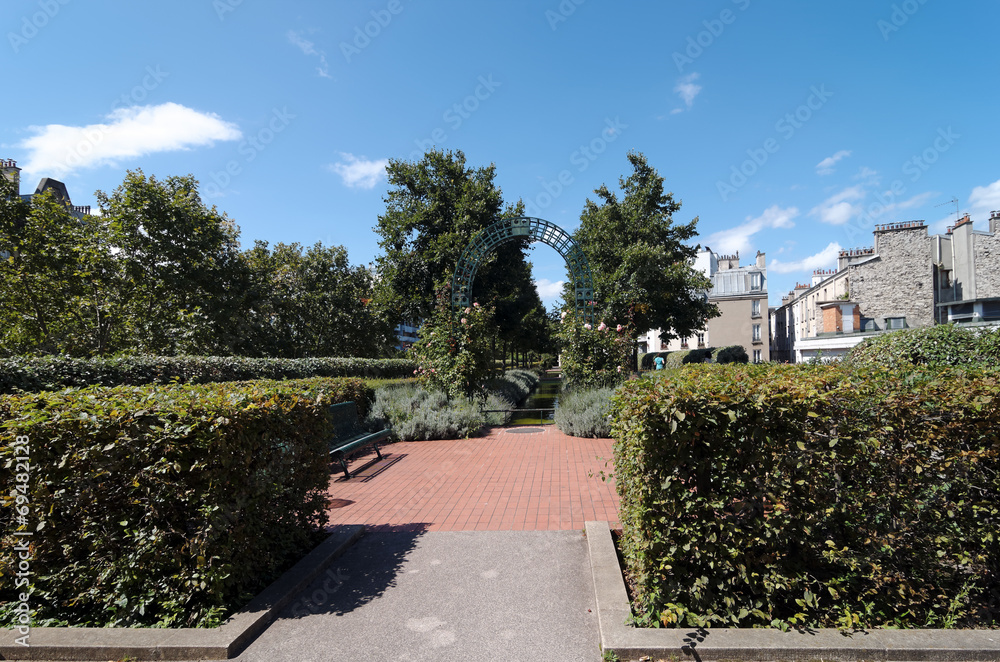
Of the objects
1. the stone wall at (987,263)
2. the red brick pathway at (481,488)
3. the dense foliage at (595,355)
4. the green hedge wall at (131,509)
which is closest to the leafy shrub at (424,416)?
the red brick pathway at (481,488)

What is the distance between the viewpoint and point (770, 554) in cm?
283

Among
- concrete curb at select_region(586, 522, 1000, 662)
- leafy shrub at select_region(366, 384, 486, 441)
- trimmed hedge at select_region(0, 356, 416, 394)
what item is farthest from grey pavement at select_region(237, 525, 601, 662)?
leafy shrub at select_region(366, 384, 486, 441)

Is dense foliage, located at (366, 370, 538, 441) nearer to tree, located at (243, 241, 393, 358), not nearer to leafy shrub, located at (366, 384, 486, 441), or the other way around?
leafy shrub, located at (366, 384, 486, 441)

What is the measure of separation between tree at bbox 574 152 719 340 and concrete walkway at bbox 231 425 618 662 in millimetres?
17732

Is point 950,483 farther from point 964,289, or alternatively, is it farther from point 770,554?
point 964,289

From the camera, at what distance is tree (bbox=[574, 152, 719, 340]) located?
23859 millimetres

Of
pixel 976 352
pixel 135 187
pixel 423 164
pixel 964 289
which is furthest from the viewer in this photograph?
pixel 964 289

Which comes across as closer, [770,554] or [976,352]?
[770,554]

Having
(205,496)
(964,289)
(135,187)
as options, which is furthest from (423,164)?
(964,289)

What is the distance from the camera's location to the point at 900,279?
1256 inches

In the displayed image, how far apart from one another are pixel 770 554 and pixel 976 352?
202 inches

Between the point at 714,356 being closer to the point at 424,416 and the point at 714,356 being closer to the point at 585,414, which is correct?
the point at 585,414

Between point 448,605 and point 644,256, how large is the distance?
868 inches

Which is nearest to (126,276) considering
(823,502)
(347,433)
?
(347,433)
